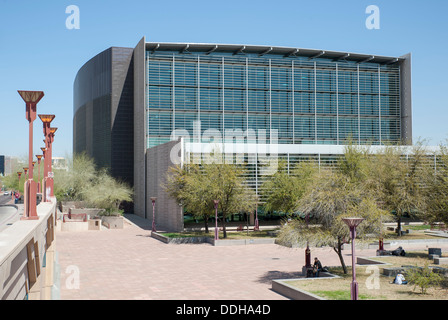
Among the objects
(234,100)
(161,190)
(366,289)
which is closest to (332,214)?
(366,289)

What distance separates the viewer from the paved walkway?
17359 millimetres

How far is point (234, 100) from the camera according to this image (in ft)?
188

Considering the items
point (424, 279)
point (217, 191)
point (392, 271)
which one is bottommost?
point (392, 271)

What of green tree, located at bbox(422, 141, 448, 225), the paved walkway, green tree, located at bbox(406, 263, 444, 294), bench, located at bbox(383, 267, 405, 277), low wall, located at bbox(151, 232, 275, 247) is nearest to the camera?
green tree, located at bbox(406, 263, 444, 294)

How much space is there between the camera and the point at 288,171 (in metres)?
42.4

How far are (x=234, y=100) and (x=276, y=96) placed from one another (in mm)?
5680

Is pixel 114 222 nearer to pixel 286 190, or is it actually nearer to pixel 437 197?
pixel 286 190

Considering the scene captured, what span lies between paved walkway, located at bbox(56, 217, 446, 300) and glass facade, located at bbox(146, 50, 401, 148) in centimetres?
2455

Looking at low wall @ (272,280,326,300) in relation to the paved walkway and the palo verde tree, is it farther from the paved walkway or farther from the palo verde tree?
the palo verde tree

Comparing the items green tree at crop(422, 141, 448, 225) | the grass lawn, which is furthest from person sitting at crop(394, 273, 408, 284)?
green tree at crop(422, 141, 448, 225)

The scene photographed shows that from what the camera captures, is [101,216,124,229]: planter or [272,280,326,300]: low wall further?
[101,216,124,229]: planter

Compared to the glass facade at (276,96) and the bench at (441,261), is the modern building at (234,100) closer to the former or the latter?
the glass facade at (276,96)
